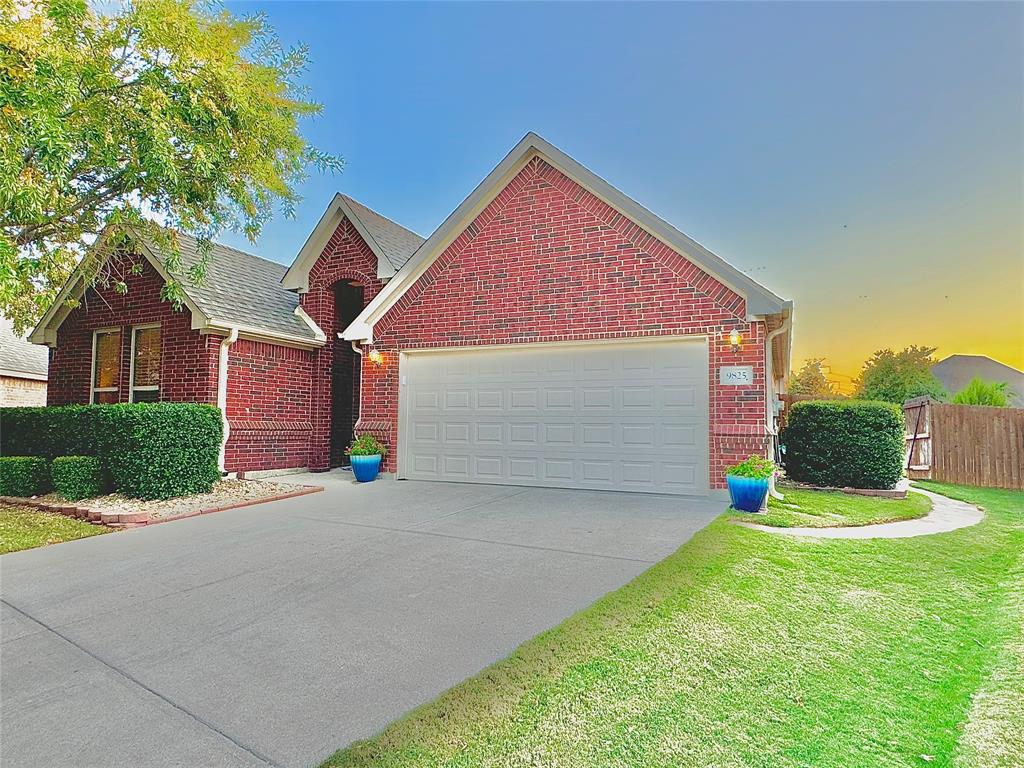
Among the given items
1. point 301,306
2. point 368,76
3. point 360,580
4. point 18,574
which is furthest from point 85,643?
point 368,76

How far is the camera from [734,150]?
13.3 metres

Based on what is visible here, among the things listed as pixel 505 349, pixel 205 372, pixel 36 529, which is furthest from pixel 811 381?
pixel 36 529

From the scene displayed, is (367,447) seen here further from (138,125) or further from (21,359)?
(21,359)

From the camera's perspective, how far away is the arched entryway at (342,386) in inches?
511

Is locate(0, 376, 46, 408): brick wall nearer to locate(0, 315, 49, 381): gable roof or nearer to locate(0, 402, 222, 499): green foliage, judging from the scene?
locate(0, 315, 49, 381): gable roof

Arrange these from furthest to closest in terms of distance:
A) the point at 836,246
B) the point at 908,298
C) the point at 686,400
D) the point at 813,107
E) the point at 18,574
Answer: the point at 908,298 < the point at 836,246 < the point at 813,107 < the point at 686,400 < the point at 18,574

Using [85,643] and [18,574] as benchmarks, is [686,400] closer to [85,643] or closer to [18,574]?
[85,643]

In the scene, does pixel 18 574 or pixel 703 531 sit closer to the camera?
pixel 18 574

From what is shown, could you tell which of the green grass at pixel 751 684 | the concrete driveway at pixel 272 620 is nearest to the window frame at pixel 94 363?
the concrete driveway at pixel 272 620

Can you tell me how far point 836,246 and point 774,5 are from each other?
21.7ft

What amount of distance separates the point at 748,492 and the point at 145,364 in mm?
11977

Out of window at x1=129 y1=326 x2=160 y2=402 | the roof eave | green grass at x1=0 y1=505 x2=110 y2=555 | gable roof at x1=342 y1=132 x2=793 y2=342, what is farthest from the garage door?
window at x1=129 y1=326 x2=160 y2=402

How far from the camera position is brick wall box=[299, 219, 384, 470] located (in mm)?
12375

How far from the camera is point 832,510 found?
7.55 m
